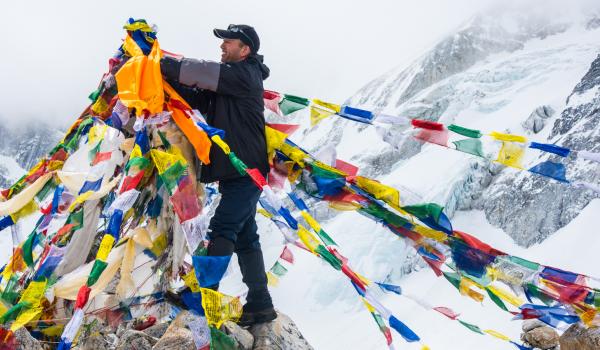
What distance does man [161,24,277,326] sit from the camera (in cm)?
397

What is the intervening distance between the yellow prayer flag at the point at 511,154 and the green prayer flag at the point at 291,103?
189 centimetres

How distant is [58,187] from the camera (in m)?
4.56

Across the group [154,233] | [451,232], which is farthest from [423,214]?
[154,233]

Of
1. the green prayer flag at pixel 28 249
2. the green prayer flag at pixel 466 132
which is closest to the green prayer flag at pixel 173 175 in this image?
the green prayer flag at pixel 28 249

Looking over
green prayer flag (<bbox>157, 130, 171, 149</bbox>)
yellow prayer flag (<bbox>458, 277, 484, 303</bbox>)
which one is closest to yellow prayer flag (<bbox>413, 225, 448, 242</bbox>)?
yellow prayer flag (<bbox>458, 277, 484, 303</bbox>)

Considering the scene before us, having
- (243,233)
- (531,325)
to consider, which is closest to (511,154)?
(243,233)

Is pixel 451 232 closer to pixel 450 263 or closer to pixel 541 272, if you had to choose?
pixel 450 263

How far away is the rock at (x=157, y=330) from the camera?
4781 mm

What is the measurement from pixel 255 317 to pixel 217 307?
49.1 inches

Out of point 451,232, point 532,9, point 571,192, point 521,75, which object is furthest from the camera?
point 532,9

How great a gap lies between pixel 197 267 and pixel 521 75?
69481 millimetres

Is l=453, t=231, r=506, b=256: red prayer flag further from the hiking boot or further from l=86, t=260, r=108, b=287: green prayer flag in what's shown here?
l=86, t=260, r=108, b=287: green prayer flag

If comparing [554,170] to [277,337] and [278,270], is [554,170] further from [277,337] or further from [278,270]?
[278,270]

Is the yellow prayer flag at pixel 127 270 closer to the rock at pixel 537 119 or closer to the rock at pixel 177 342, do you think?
the rock at pixel 177 342
